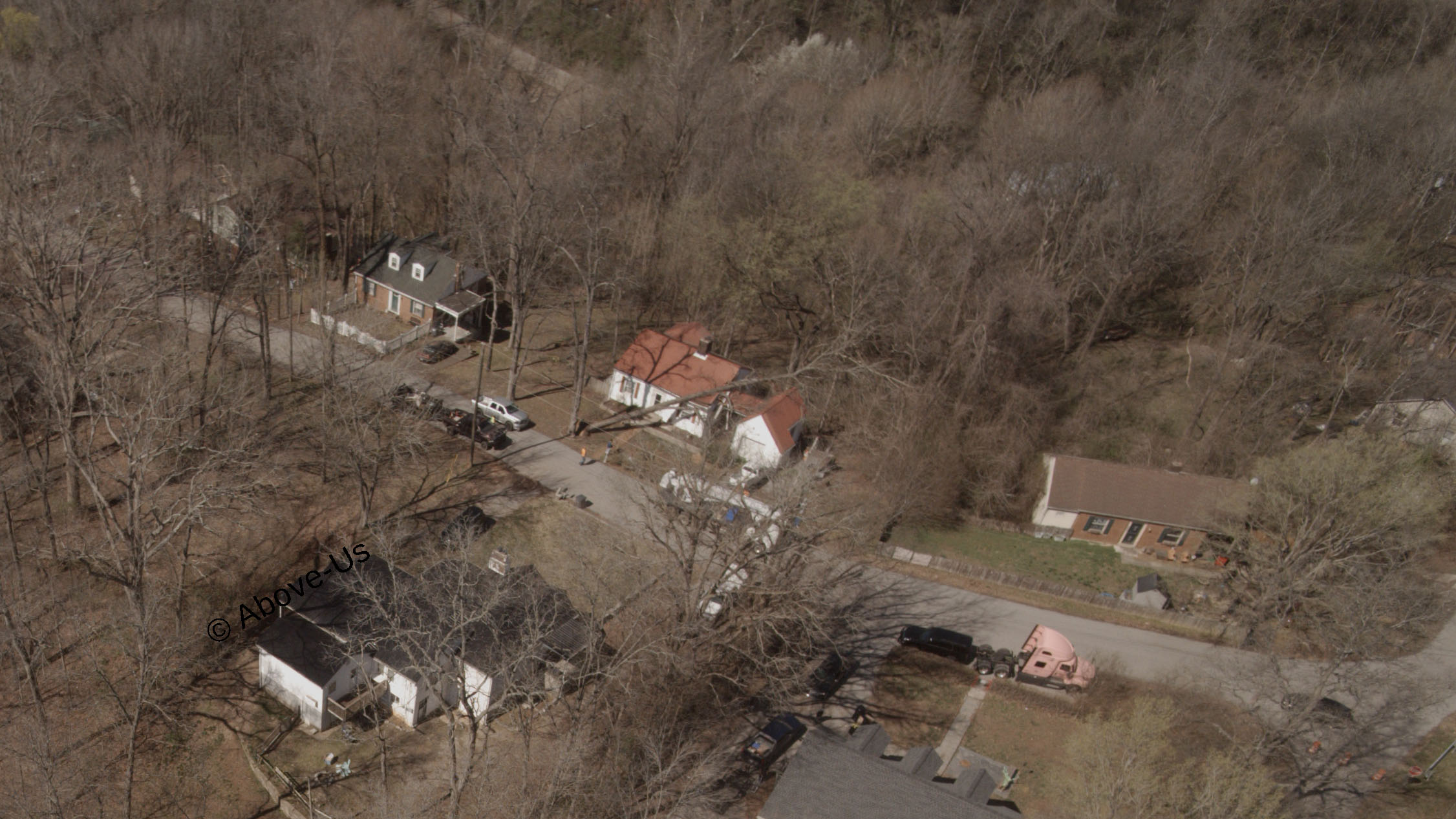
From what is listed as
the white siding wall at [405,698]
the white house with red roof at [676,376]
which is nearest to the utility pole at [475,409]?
the white house with red roof at [676,376]

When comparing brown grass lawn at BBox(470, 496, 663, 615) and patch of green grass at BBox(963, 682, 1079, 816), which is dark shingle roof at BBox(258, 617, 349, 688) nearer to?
brown grass lawn at BBox(470, 496, 663, 615)

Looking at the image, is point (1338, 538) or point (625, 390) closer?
point (1338, 538)

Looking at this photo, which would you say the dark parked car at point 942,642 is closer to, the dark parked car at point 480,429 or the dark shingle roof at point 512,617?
the dark shingle roof at point 512,617

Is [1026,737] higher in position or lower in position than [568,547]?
higher

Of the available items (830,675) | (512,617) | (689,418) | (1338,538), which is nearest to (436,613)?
(512,617)

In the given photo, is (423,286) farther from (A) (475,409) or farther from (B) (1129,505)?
(B) (1129,505)

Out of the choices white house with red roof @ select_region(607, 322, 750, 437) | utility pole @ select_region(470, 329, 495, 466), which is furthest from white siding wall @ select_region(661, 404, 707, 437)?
utility pole @ select_region(470, 329, 495, 466)
